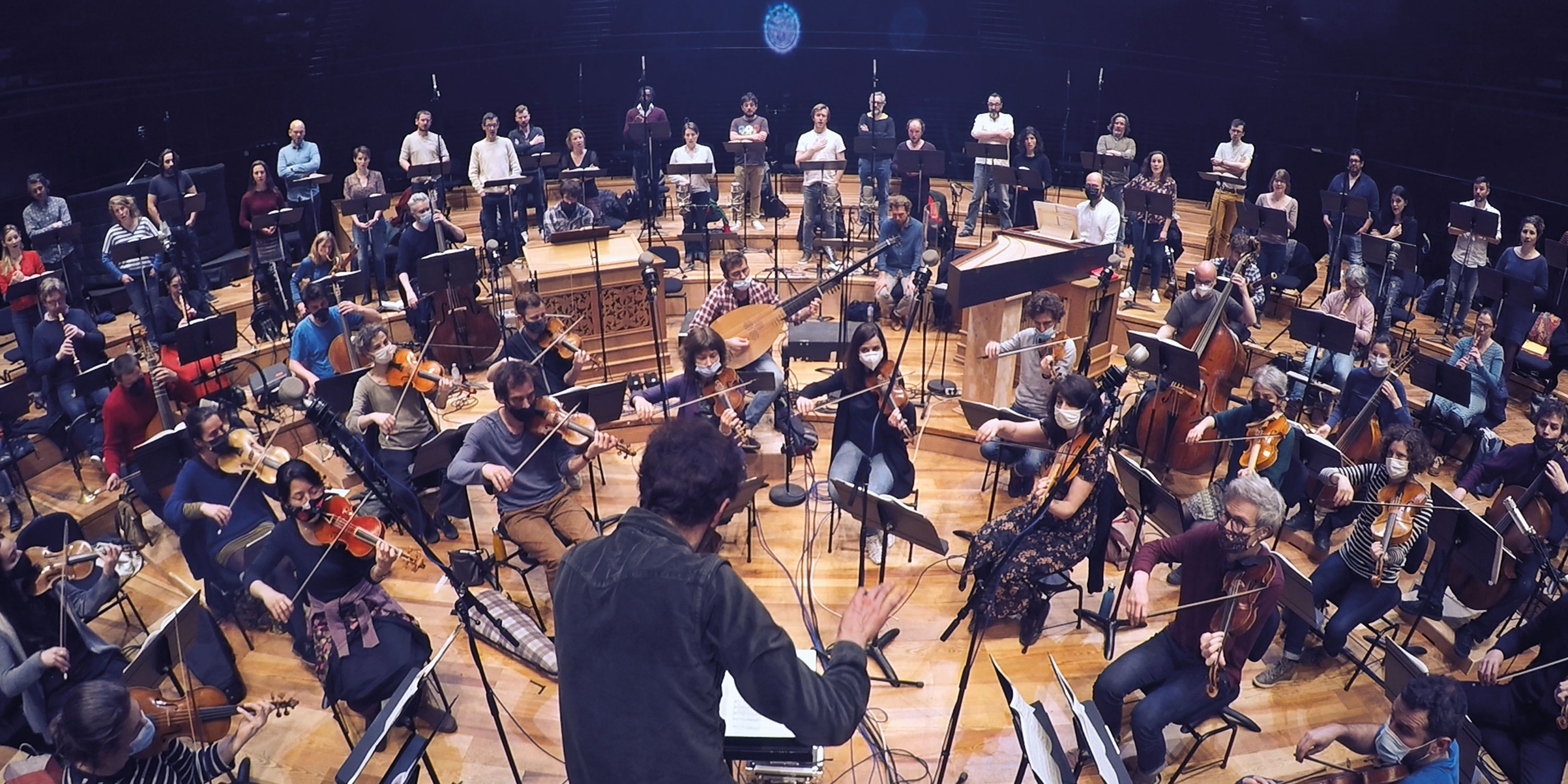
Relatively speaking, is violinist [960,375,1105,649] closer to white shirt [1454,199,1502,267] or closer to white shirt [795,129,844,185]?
white shirt [1454,199,1502,267]

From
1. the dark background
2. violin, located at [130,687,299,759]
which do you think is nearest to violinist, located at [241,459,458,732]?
violin, located at [130,687,299,759]

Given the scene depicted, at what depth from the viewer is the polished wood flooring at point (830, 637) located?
4516 millimetres

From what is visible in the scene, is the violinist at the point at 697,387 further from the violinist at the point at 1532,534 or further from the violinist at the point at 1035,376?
the violinist at the point at 1532,534

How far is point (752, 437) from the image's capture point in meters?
6.70

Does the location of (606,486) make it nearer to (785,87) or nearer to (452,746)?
(452,746)

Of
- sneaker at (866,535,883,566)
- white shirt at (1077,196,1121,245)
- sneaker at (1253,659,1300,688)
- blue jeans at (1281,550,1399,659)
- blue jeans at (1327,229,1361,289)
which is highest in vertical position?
white shirt at (1077,196,1121,245)

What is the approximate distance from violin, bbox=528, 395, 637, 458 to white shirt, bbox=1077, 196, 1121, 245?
481 centimetres

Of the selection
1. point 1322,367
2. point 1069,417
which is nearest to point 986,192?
point 1322,367

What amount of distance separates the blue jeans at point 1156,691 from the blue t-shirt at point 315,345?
217 inches

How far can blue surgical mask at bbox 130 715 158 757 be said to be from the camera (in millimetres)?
3549

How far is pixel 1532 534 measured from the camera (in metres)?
4.93

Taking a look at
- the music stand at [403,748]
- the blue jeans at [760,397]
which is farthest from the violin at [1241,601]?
the blue jeans at [760,397]

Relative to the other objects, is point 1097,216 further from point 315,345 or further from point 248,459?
point 248,459

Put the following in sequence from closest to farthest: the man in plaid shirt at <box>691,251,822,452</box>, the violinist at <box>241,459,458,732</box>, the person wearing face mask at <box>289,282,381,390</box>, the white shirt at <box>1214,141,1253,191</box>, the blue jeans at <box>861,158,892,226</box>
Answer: the violinist at <box>241,459,458,732</box>
the man in plaid shirt at <box>691,251,822,452</box>
the person wearing face mask at <box>289,282,381,390</box>
the white shirt at <box>1214,141,1253,191</box>
the blue jeans at <box>861,158,892,226</box>
